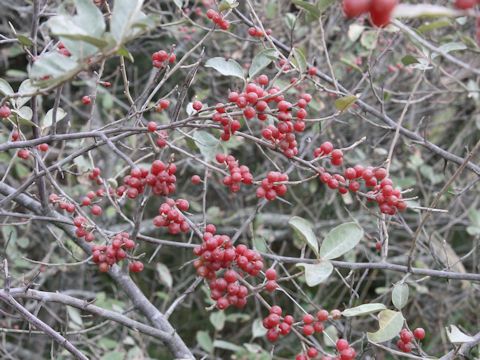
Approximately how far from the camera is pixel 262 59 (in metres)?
1.27

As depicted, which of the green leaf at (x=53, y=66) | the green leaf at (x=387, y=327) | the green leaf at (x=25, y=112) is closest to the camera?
the green leaf at (x=53, y=66)

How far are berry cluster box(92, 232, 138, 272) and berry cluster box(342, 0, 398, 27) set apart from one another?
0.64 m

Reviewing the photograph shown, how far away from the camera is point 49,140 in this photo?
105 centimetres

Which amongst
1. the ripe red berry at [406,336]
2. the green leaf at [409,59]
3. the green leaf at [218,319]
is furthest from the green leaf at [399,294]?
the green leaf at [218,319]

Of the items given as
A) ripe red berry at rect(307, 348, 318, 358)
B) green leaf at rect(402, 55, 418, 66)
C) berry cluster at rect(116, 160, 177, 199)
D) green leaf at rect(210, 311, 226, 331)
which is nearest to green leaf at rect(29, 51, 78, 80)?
berry cluster at rect(116, 160, 177, 199)

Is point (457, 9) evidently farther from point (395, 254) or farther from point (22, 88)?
point (395, 254)

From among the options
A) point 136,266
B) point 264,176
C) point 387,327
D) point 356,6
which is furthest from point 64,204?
point 264,176

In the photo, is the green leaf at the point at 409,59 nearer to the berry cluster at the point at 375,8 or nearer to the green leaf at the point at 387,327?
the green leaf at the point at 387,327

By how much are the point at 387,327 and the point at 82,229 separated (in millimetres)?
607

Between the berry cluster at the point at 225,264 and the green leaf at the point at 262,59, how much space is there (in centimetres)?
37

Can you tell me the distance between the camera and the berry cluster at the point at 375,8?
679mm

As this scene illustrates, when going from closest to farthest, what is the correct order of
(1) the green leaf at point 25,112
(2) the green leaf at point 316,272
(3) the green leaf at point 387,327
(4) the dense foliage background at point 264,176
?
1. (2) the green leaf at point 316,272
2. (3) the green leaf at point 387,327
3. (1) the green leaf at point 25,112
4. (4) the dense foliage background at point 264,176

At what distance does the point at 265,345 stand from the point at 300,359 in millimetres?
1781

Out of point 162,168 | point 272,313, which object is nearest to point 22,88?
point 162,168
